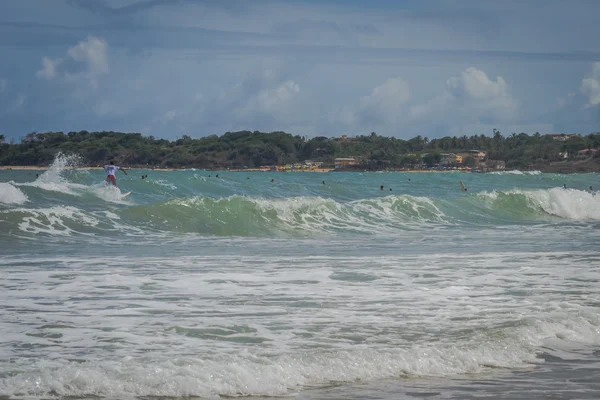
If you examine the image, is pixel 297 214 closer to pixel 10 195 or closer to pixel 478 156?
pixel 10 195

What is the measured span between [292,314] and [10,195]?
22.2 metres

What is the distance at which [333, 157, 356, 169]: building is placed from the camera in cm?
16600

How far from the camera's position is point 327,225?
78.6ft

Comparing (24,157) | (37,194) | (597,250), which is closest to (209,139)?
(24,157)

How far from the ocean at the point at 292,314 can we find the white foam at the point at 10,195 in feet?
28.9

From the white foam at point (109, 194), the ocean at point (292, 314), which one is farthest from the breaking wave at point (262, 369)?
the white foam at point (109, 194)

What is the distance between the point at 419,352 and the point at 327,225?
1625 cm

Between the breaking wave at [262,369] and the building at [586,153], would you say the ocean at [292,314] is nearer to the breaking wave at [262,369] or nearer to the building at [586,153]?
the breaking wave at [262,369]

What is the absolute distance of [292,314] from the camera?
373 inches

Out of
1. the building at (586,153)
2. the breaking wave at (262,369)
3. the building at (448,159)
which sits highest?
the building at (586,153)

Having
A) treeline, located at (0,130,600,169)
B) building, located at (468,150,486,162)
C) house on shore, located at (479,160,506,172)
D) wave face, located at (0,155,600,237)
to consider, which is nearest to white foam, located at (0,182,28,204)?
wave face, located at (0,155,600,237)

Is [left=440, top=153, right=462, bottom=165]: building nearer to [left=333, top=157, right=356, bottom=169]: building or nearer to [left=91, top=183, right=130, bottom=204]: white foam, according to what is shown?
[left=333, top=157, right=356, bottom=169]: building

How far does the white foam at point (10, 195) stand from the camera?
28.8 metres

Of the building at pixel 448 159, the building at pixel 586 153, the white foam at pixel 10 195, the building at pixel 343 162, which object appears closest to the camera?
the white foam at pixel 10 195
